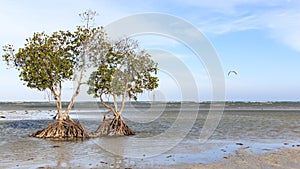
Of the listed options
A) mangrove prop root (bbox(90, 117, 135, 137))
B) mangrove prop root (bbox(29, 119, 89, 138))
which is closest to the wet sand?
mangrove prop root (bbox(90, 117, 135, 137))

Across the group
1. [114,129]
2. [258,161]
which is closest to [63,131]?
[114,129]

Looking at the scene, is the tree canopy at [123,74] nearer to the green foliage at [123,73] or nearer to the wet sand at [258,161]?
the green foliage at [123,73]

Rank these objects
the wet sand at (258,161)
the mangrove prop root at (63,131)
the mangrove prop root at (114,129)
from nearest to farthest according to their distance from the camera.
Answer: the wet sand at (258,161) < the mangrove prop root at (63,131) < the mangrove prop root at (114,129)

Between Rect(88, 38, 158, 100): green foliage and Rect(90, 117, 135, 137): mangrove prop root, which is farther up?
Rect(88, 38, 158, 100): green foliage

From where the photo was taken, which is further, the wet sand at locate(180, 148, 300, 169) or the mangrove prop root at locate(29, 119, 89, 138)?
the mangrove prop root at locate(29, 119, 89, 138)

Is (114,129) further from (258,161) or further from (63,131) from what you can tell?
(258,161)

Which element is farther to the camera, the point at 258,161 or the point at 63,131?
the point at 63,131

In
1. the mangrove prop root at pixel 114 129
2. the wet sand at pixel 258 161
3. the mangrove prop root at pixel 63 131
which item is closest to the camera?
the wet sand at pixel 258 161

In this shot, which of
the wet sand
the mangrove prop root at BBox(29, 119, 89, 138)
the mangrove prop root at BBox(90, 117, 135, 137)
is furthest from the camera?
the mangrove prop root at BBox(90, 117, 135, 137)

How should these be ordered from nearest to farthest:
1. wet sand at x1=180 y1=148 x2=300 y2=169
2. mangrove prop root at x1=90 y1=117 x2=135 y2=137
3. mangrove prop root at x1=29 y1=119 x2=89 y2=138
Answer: wet sand at x1=180 y1=148 x2=300 y2=169, mangrove prop root at x1=29 y1=119 x2=89 y2=138, mangrove prop root at x1=90 y1=117 x2=135 y2=137

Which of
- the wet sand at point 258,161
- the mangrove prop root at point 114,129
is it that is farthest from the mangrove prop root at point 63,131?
the wet sand at point 258,161

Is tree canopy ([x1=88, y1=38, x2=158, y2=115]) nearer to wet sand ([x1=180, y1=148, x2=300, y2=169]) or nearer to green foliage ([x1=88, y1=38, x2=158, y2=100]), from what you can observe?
green foliage ([x1=88, y1=38, x2=158, y2=100])

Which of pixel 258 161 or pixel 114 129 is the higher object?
pixel 114 129

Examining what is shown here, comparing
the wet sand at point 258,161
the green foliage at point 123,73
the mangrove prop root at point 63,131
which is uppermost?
the green foliage at point 123,73
